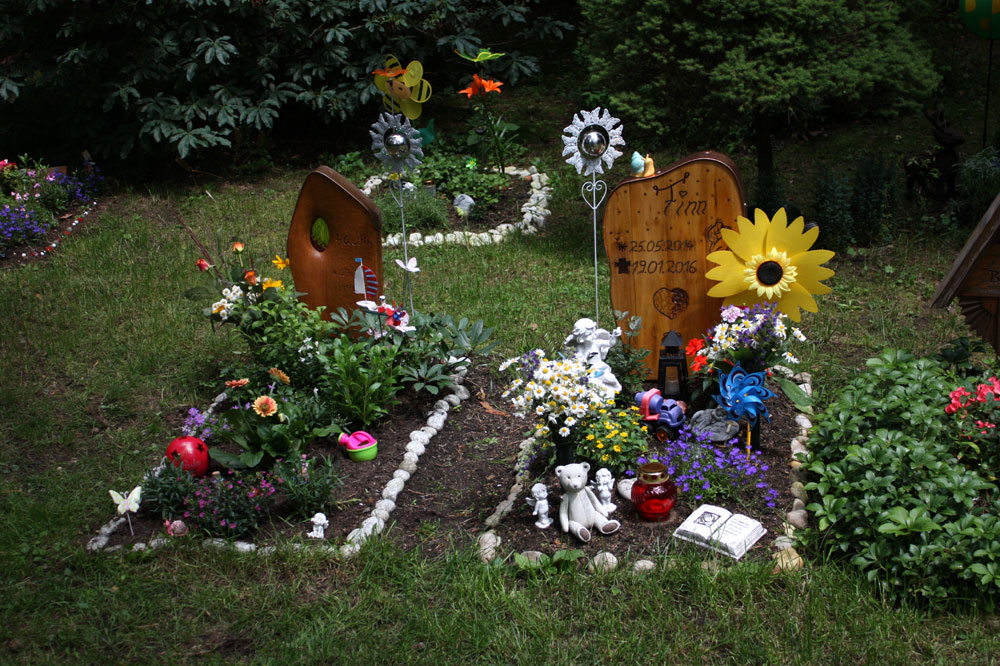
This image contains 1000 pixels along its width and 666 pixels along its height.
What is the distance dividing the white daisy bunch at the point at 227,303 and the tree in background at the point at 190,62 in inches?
145

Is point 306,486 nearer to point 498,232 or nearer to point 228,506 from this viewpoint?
point 228,506

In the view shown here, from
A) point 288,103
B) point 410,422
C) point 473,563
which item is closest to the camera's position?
point 473,563

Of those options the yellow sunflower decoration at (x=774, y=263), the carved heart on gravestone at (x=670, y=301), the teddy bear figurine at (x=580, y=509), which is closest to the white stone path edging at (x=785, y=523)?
the teddy bear figurine at (x=580, y=509)

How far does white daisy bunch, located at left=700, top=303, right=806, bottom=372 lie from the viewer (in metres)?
3.98

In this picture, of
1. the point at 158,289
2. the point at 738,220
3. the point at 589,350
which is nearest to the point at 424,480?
the point at 589,350

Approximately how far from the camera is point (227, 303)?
4.69m

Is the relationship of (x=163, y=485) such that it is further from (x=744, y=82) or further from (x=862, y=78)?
(x=862, y=78)

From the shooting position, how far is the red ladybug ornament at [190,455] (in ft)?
13.1

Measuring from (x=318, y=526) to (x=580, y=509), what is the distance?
3.68 feet

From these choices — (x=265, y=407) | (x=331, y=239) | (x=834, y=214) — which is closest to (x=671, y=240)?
(x=331, y=239)

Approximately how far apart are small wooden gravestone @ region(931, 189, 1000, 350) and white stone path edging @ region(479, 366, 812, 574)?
87 cm

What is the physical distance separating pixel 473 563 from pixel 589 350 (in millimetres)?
1226

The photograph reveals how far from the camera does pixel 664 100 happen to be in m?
6.38

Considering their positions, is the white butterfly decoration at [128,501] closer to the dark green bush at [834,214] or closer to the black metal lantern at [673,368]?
the black metal lantern at [673,368]
